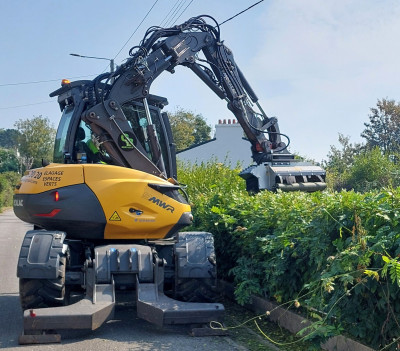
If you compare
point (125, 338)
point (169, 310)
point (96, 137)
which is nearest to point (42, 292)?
point (125, 338)

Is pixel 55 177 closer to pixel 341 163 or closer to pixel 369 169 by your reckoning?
pixel 369 169

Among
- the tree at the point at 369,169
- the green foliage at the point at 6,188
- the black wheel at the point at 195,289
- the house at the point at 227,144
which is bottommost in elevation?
the black wheel at the point at 195,289

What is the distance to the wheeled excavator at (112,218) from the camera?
22.2ft

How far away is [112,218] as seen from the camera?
7.32 metres

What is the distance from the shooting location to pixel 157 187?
748cm

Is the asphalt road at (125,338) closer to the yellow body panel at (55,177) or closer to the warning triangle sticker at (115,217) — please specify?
the warning triangle sticker at (115,217)

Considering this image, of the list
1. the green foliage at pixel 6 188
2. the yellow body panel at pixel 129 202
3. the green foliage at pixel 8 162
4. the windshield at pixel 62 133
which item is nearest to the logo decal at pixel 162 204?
the yellow body panel at pixel 129 202

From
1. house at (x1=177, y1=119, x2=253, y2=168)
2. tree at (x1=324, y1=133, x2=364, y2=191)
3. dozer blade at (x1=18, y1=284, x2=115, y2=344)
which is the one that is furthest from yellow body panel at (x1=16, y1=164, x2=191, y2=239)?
house at (x1=177, y1=119, x2=253, y2=168)

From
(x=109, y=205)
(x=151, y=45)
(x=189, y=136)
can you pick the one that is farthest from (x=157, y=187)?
(x=189, y=136)

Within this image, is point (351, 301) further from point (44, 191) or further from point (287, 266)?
point (44, 191)

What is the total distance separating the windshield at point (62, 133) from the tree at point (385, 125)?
3971cm

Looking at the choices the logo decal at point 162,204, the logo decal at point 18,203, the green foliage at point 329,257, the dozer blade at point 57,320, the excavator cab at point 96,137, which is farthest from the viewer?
the excavator cab at point 96,137

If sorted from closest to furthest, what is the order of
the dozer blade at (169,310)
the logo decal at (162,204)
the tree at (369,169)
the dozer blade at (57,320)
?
the dozer blade at (57,320) < the dozer blade at (169,310) < the logo decal at (162,204) < the tree at (369,169)

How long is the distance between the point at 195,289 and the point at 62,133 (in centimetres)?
318
